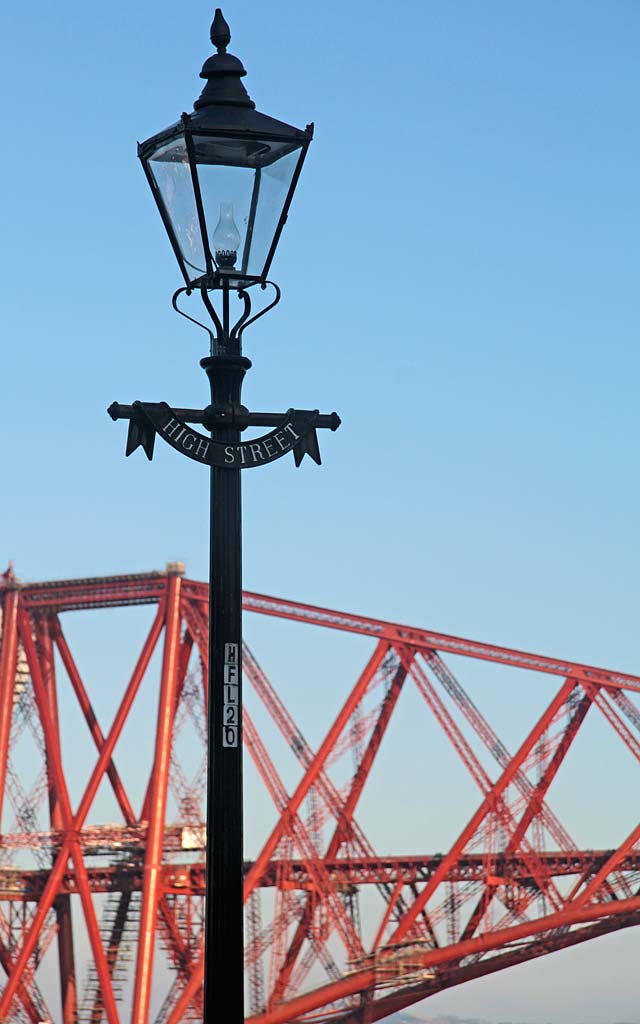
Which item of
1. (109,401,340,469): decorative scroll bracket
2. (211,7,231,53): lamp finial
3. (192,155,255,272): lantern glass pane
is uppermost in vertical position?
(211,7,231,53): lamp finial

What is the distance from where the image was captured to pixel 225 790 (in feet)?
29.3

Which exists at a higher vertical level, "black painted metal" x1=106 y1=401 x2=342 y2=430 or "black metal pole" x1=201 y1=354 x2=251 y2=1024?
"black painted metal" x1=106 y1=401 x2=342 y2=430

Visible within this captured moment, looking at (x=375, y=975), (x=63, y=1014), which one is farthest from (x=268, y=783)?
(x=63, y=1014)

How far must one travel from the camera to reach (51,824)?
67562 mm

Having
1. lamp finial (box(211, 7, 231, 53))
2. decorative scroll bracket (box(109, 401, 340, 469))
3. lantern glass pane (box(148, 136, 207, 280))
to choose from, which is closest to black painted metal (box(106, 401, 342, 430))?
decorative scroll bracket (box(109, 401, 340, 469))

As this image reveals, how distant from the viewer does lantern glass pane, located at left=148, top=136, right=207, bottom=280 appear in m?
9.00

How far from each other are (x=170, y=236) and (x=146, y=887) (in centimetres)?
5554

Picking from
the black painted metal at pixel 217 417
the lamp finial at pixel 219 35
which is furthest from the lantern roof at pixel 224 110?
the black painted metal at pixel 217 417

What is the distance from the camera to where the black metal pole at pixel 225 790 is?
349 inches

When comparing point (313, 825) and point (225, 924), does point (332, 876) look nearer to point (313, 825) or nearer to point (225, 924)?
point (313, 825)

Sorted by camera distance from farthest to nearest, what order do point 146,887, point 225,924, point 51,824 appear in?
1. point 51,824
2. point 146,887
3. point 225,924

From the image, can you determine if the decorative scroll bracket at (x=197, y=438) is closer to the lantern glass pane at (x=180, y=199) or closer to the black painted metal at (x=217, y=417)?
the black painted metal at (x=217, y=417)

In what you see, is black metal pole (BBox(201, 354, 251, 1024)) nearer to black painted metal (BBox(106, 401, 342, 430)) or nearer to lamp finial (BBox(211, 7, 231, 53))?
black painted metal (BBox(106, 401, 342, 430))

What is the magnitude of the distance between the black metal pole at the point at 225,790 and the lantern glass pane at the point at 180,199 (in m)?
0.85
